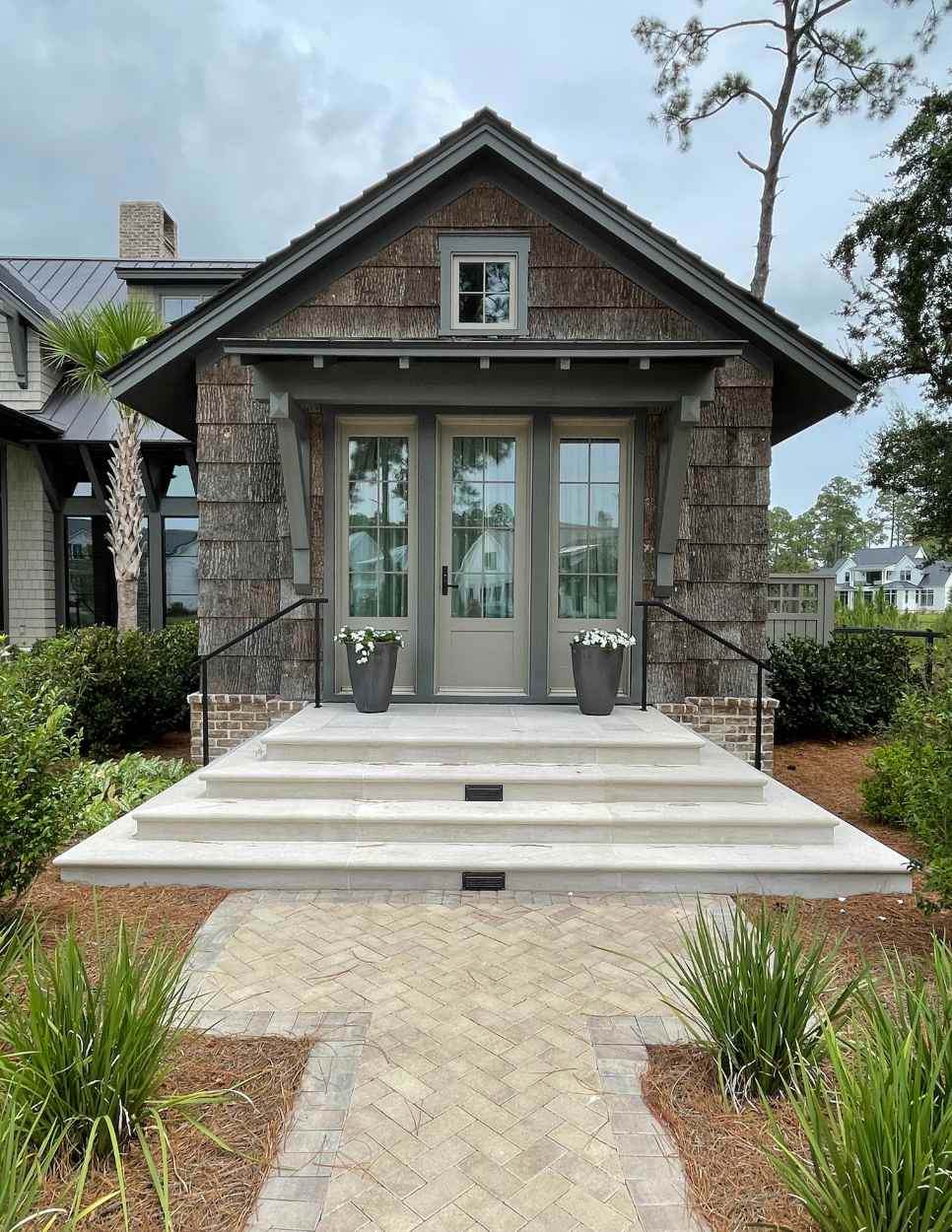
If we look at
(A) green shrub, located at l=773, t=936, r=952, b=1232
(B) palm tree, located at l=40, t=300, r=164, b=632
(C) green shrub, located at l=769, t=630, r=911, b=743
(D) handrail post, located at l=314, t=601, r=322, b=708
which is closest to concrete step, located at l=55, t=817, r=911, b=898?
(D) handrail post, located at l=314, t=601, r=322, b=708

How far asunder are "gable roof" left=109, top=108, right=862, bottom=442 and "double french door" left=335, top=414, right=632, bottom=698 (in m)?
1.22

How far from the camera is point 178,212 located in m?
33.5

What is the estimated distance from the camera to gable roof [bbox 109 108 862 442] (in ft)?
19.5

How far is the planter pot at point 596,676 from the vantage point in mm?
5954

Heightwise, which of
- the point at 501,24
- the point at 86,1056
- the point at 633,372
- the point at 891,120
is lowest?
the point at 86,1056

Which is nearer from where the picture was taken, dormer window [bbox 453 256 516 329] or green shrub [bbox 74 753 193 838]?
green shrub [bbox 74 753 193 838]

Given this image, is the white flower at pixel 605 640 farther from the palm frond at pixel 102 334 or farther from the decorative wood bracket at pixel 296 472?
the palm frond at pixel 102 334

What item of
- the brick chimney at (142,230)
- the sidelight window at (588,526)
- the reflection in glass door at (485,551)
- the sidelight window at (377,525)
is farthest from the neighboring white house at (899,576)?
the sidelight window at (377,525)

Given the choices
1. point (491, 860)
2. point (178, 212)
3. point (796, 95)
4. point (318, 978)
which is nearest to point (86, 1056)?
point (318, 978)

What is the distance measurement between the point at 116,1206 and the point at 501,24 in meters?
15.4

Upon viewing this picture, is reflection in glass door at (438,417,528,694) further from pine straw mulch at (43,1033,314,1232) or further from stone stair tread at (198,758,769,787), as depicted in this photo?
pine straw mulch at (43,1033,314,1232)

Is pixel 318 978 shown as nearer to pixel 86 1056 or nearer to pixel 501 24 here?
pixel 86 1056

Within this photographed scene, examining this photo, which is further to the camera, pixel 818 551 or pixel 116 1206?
pixel 818 551

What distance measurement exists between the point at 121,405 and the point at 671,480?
295 inches
